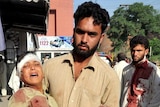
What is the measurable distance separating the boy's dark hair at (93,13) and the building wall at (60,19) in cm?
2880

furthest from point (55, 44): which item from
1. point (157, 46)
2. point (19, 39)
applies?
point (157, 46)

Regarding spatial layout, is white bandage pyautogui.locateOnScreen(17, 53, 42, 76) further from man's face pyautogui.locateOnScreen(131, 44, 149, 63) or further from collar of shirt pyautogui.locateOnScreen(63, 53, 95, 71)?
man's face pyautogui.locateOnScreen(131, 44, 149, 63)

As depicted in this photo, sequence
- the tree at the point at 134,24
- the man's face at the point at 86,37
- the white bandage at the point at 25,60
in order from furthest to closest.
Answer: the tree at the point at 134,24 → the white bandage at the point at 25,60 → the man's face at the point at 86,37

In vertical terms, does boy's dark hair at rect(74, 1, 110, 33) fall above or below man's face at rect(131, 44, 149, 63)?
above

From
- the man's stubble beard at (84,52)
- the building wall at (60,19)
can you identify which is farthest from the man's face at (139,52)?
the building wall at (60,19)

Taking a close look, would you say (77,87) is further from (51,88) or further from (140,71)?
(140,71)

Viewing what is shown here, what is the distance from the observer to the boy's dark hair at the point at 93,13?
2.64m

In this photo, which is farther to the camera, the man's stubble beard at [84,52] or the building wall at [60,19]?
the building wall at [60,19]

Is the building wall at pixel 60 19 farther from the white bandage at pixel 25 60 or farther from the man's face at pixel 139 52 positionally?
the white bandage at pixel 25 60

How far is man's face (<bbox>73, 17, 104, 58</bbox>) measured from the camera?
258 centimetres

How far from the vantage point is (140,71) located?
16.6ft

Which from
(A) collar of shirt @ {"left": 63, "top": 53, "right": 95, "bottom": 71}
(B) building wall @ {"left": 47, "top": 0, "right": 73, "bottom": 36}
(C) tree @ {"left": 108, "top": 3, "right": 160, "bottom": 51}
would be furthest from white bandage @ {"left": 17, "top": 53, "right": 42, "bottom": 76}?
(C) tree @ {"left": 108, "top": 3, "right": 160, "bottom": 51}

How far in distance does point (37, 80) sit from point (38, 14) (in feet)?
20.8

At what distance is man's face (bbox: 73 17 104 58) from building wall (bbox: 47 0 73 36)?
Answer: 2886cm
